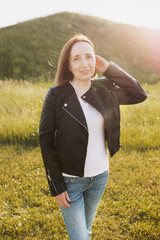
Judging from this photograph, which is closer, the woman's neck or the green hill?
the woman's neck

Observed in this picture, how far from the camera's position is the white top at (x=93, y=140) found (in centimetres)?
188

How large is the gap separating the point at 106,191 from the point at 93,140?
8.63 feet

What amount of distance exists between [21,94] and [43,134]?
7549 millimetres

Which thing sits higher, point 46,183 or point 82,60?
point 82,60

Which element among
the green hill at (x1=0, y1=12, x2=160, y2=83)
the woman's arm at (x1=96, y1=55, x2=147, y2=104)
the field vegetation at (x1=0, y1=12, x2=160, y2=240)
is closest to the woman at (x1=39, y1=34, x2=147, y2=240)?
the woman's arm at (x1=96, y1=55, x2=147, y2=104)

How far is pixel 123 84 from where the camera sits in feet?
7.39

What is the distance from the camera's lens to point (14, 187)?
4270mm

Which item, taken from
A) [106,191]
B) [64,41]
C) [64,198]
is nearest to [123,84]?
[64,198]

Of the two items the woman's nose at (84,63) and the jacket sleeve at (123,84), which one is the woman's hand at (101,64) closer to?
the jacket sleeve at (123,84)

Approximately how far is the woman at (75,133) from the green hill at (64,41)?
17445 mm

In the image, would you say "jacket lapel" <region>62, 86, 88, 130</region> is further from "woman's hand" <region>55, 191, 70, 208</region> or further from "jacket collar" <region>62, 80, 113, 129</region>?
"woman's hand" <region>55, 191, 70, 208</region>

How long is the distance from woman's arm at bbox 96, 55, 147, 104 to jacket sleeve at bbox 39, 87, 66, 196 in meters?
0.75

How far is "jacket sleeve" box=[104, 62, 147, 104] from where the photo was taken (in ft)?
7.38

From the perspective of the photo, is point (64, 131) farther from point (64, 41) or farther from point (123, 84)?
point (64, 41)
